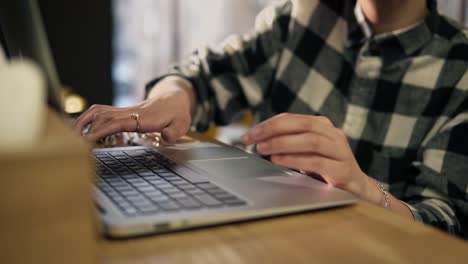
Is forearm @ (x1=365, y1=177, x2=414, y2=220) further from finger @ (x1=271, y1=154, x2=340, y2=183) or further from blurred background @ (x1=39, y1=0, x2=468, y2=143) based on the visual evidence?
blurred background @ (x1=39, y1=0, x2=468, y2=143)

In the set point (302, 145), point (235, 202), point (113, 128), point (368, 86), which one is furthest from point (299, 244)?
point (368, 86)

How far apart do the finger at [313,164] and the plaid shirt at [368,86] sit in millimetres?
153

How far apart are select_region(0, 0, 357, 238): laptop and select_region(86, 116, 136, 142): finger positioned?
0.19ft

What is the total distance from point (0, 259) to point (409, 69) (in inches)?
31.4

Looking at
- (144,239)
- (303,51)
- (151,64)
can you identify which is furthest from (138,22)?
(144,239)

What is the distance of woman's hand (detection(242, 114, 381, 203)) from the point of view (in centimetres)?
60

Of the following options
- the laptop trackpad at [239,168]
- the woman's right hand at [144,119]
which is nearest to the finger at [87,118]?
the woman's right hand at [144,119]

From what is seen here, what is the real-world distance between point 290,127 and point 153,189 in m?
0.19

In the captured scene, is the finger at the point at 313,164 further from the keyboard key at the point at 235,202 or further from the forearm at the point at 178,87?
the forearm at the point at 178,87

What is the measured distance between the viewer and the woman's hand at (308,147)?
0.60 m

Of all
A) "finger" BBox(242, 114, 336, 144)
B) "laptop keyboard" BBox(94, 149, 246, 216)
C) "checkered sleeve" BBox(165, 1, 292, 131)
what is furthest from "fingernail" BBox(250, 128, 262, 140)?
"checkered sleeve" BBox(165, 1, 292, 131)

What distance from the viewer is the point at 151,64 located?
2.35 meters

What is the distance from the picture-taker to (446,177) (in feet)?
2.56

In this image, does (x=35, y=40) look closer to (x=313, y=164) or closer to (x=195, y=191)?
(x=195, y=191)
